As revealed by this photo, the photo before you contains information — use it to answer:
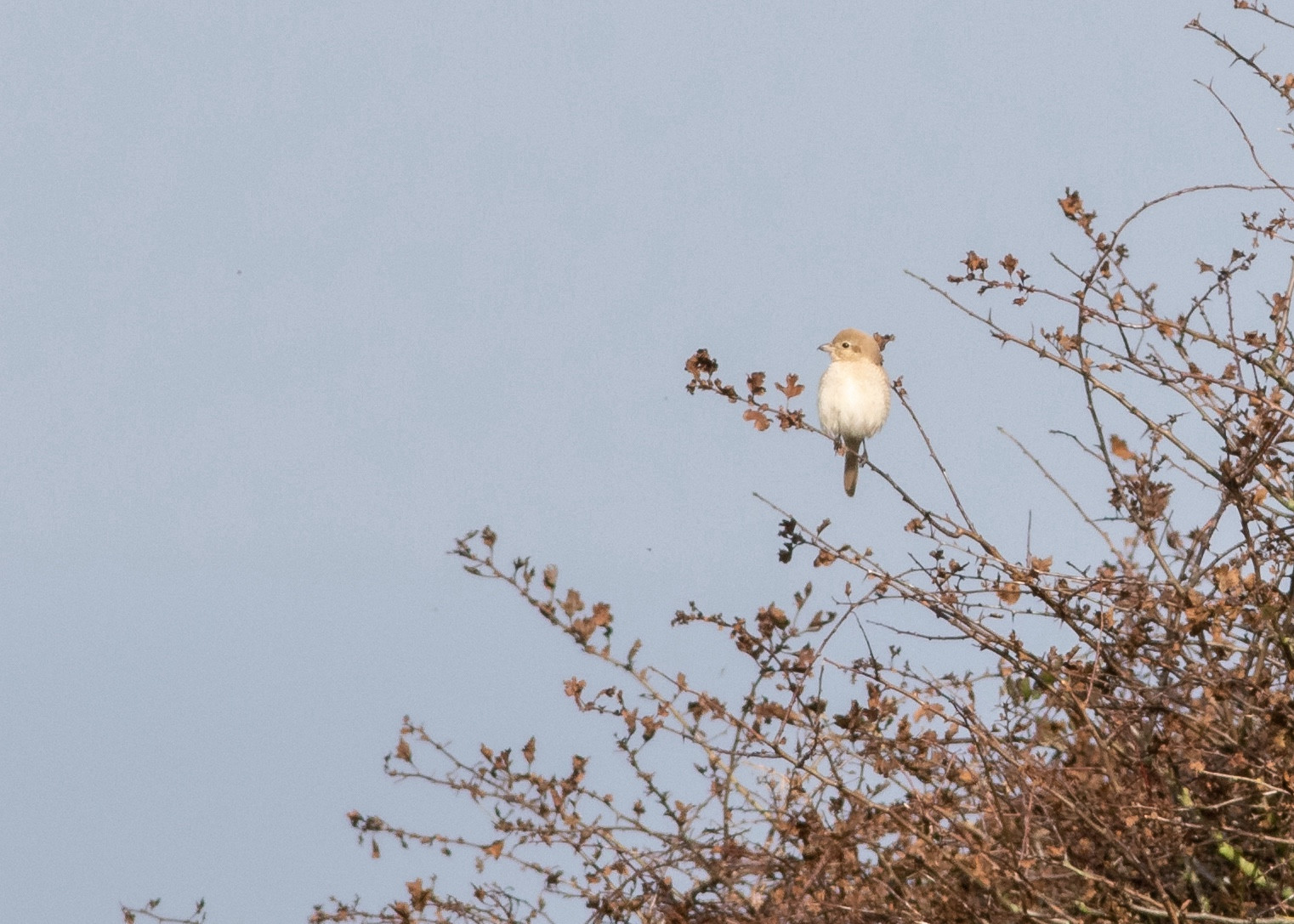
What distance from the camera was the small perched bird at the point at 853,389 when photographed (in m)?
9.23

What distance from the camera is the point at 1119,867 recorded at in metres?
4.87

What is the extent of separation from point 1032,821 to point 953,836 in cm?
50

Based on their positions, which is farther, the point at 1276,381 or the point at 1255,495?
the point at 1276,381

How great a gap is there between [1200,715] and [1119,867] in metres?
0.62

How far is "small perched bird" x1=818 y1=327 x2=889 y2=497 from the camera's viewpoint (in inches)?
363

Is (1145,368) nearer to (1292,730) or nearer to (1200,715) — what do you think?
(1200,715)

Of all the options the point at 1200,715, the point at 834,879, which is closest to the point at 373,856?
the point at 834,879

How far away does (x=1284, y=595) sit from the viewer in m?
4.93

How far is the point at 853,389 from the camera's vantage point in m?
9.21

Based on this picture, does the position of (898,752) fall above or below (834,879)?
above

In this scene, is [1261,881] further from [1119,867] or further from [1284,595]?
[1284,595]

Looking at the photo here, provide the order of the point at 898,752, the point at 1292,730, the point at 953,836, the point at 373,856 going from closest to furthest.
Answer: the point at 1292,730
the point at 953,836
the point at 898,752
the point at 373,856

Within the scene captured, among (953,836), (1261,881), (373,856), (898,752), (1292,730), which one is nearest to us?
(1292,730)

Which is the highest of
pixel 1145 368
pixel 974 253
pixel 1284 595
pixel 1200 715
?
pixel 974 253
